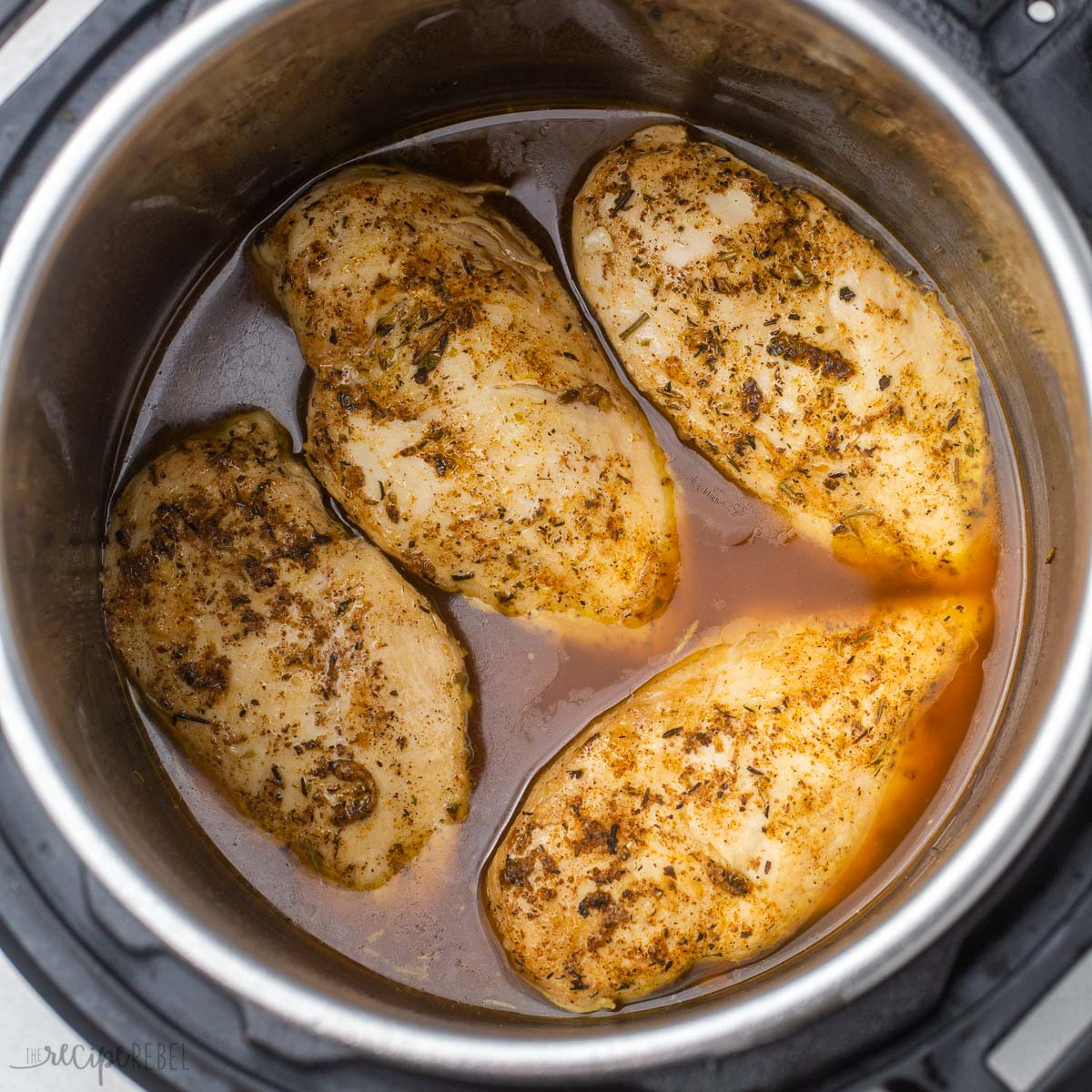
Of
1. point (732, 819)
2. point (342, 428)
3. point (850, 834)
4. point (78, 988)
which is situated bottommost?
point (850, 834)

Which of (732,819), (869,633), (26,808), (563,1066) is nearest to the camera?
(563,1066)

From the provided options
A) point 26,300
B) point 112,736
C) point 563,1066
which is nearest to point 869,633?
point 563,1066

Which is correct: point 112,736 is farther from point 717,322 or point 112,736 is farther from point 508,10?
point 508,10

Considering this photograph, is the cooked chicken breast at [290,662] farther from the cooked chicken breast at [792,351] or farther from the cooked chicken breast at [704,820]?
the cooked chicken breast at [792,351]

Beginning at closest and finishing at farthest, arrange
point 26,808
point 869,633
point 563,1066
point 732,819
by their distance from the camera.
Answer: point 563,1066, point 26,808, point 732,819, point 869,633

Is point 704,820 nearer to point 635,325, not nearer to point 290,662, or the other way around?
point 290,662

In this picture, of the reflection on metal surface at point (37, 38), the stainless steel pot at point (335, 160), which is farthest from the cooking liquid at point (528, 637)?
the reflection on metal surface at point (37, 38)
